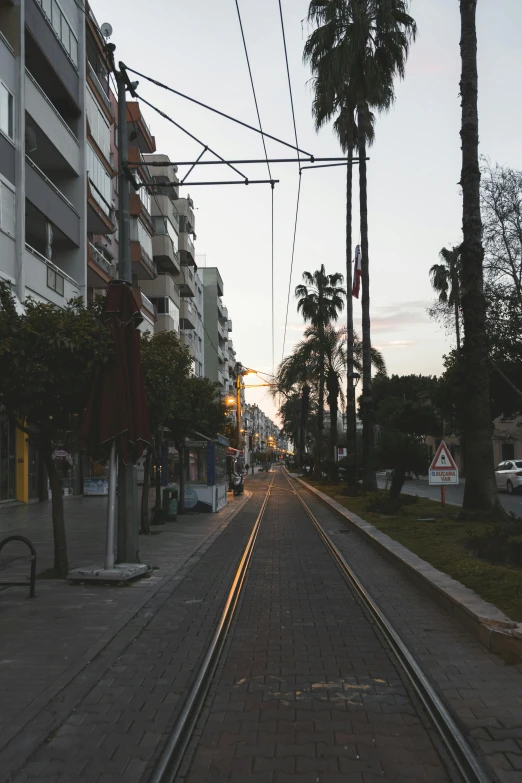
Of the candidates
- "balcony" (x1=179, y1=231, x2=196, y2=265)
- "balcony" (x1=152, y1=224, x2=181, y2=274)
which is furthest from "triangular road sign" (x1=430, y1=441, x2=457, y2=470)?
"balcony" (x1=179, y1=231, x2=196, y2=265)

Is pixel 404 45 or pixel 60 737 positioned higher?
pixel 404 45

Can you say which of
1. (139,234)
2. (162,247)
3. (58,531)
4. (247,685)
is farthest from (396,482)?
(162,247)

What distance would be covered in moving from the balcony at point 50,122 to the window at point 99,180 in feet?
5.19

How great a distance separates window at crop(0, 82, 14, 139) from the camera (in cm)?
1847

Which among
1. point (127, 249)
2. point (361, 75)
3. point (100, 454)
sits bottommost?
point (100, 454)

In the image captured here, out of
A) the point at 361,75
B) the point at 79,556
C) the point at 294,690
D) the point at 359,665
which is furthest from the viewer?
the point at 361,75

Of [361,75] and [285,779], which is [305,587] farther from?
[361,75]

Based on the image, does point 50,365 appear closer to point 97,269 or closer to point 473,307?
point 473,307

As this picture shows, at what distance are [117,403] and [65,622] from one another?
3.37m

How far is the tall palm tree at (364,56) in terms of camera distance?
83.2 feet

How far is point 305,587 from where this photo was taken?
10.2 m

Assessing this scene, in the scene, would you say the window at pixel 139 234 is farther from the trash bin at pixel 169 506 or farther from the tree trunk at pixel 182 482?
the trash bin at pixel 169 506

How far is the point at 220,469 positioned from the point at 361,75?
15.7 metres

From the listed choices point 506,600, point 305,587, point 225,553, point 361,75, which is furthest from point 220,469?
point 506,600
